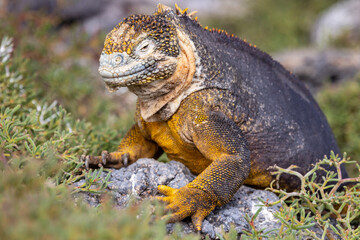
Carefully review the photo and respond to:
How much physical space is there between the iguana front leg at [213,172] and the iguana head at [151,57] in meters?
0.34

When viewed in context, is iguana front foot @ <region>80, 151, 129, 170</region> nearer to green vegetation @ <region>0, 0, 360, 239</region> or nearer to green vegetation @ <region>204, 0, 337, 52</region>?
green vegetation @ <region>0, 0, 360, 239</region>

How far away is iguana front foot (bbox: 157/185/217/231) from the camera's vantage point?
2811 millimetres

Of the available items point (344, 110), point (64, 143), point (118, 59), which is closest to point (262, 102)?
point (118, 59)

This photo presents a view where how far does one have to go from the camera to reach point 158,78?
9.88ft

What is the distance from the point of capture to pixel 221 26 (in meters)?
11.7

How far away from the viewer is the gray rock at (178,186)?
2.92 metres

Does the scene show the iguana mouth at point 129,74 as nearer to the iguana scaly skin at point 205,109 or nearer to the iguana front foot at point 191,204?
the iguana scaly skin at point 205,109

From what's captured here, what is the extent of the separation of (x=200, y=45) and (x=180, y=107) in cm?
49

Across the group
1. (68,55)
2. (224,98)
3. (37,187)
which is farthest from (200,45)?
(68,55)

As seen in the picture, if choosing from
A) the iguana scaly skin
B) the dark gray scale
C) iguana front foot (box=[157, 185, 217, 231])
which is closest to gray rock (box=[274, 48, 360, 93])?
the dark gray scale

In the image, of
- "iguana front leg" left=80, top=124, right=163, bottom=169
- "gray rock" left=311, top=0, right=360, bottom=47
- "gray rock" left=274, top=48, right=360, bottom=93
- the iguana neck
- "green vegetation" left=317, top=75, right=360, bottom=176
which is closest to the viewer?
the iguana neck

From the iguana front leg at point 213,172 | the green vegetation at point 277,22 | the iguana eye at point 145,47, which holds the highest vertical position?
the green vegetation at point 277,22

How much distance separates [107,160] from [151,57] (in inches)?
38.3

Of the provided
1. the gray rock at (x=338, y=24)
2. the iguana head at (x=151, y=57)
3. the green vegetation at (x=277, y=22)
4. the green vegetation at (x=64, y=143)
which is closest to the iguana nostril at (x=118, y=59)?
the iguana head at (x=151, y=57)
